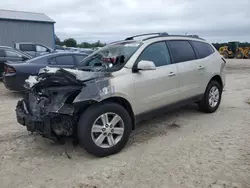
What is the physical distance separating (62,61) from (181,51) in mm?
4226

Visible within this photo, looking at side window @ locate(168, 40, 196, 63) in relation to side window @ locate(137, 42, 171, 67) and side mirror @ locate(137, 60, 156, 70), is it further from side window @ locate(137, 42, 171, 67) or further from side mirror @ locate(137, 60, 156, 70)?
side mirror @ locate(137, 60, 156, 70)

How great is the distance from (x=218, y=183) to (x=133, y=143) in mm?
1538

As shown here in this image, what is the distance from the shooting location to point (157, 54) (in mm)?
4371

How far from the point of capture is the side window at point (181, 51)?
15.3 ft

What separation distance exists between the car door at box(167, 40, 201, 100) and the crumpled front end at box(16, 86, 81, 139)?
212 centimetres

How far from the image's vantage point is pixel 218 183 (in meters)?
2.85

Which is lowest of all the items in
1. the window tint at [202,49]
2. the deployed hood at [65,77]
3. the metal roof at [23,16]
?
the deployed hood at [65,77]

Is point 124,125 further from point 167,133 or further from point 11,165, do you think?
point 11,165

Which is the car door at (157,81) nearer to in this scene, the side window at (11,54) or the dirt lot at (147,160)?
the dirt lot at (147,160)

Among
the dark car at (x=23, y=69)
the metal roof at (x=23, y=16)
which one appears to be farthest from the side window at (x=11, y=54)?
the metal roof at (x=23, y=16)

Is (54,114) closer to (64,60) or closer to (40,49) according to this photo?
(64,60)

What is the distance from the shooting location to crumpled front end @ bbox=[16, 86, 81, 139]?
132 inches

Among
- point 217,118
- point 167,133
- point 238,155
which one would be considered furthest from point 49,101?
point 217,118

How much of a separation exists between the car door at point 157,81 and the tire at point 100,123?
16.9 inches
